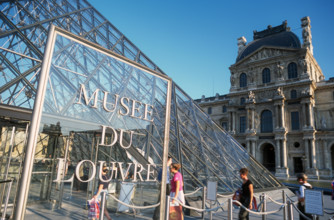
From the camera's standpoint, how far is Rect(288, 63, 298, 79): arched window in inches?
1374

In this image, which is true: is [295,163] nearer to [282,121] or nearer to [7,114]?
[282,121]

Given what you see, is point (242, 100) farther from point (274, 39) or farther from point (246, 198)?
point (246, 198)

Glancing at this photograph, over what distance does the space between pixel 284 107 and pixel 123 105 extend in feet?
117

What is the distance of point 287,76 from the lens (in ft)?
116

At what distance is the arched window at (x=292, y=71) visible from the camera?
115ft

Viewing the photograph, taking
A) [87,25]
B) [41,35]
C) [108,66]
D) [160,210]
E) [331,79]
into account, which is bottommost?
[160,210]

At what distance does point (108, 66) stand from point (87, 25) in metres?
10.4

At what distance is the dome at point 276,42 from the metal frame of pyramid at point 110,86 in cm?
3050

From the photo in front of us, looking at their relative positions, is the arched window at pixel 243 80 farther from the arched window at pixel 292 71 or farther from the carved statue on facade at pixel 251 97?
the arched window at pixel 292 71

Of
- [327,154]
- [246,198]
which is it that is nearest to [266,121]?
[327,154]

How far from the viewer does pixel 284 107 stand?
34.5 meters

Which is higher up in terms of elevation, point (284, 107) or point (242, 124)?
point (284, 107)

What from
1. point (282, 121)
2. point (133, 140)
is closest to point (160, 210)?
point (133, 140)

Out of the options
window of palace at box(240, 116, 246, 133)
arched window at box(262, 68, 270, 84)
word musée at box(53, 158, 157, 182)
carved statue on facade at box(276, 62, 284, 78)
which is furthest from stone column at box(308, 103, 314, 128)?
word musée at box(53, 158, 157, 182)
